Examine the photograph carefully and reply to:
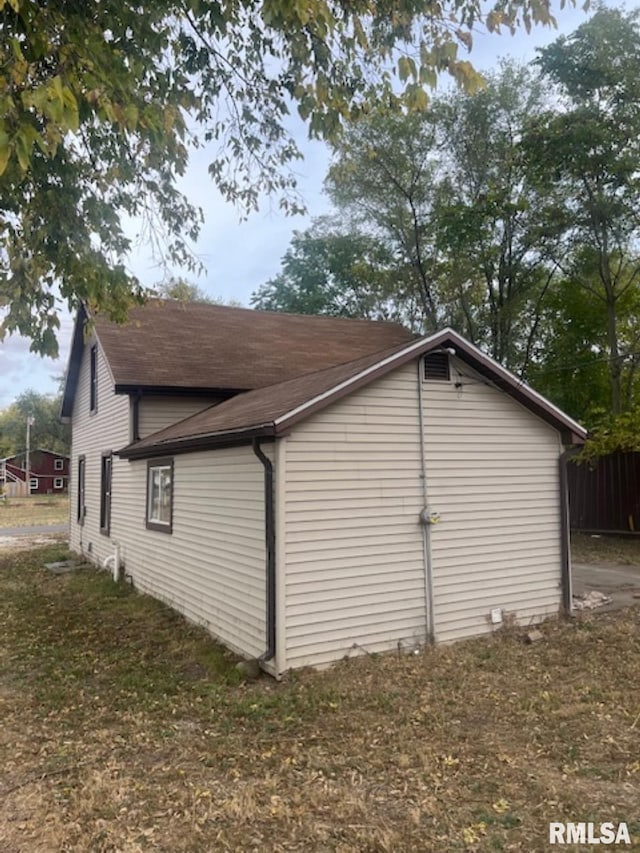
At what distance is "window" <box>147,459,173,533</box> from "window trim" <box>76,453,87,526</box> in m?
5.61

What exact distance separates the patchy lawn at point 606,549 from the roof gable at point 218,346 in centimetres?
702

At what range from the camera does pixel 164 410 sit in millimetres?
11258

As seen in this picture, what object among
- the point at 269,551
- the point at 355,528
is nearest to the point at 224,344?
the point at 355,528

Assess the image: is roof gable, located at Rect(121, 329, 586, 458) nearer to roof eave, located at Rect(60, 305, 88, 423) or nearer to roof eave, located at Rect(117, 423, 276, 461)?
roof eave, located at Rect(117, 423, 276, 461)

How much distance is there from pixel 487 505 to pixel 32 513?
30342mm

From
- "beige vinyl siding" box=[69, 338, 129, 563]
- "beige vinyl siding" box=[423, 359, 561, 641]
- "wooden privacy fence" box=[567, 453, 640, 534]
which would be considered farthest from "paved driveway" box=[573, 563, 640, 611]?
"beige vinyl siding" box=[69, 338, 129, 563]

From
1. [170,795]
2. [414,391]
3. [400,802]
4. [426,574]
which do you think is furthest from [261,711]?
[414,391]

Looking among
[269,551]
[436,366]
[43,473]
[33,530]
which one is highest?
[436,366]

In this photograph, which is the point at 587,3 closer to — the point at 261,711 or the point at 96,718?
the point at 261,711

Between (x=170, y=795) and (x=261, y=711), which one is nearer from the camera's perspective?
(x=170, y=795)

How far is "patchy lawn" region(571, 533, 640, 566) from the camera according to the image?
12.9 meters

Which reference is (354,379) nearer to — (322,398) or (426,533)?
(322,398)

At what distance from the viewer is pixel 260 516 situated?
Result: 6320 mm

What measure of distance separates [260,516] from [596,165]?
14.7m
